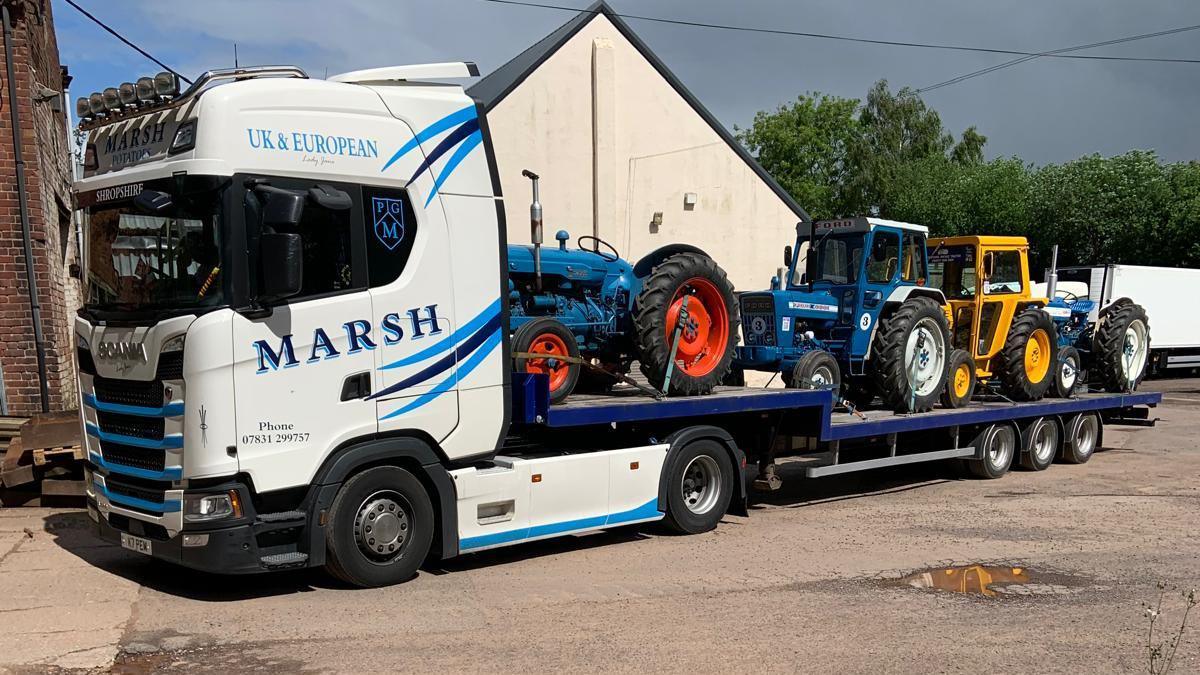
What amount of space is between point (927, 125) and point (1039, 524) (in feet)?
151

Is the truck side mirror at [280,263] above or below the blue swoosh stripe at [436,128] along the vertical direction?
below

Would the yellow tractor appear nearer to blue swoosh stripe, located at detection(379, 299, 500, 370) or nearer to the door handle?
blue swoosh stripe, located at detection(379, 299, 500, 370)

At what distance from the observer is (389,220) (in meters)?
7.48

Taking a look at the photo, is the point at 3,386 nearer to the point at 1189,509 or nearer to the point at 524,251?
the point at 524,251

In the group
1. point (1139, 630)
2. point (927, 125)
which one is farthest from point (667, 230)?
point (927, 125)

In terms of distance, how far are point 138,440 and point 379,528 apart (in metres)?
1.75

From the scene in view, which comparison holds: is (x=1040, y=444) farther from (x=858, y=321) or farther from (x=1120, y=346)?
(x=858, y=321)

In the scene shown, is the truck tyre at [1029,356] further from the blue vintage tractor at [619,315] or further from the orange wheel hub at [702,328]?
the orange wheel hub at [702,328]

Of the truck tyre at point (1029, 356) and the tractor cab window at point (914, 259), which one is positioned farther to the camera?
the truck tyre at point (1029, 356)

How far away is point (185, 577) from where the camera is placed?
25.9 feet

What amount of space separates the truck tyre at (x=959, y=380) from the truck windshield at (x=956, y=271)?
1137mm

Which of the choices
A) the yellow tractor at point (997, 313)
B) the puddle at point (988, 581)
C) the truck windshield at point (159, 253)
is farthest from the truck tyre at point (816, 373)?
the truck windshield at point (159, 253)

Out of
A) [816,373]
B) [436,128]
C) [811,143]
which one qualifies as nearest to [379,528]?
[436,128]

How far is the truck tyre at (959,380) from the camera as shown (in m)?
13.2
